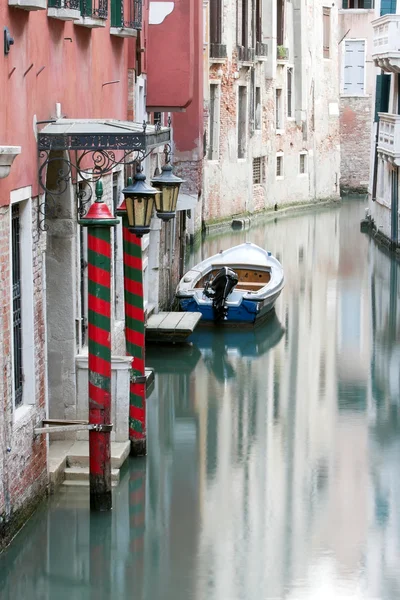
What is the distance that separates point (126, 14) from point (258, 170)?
28.0 m

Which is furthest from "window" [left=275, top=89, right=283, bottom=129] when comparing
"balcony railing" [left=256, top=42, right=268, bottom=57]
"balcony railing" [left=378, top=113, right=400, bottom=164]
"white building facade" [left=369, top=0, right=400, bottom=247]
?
"balcony railing" [left=378, top=113, right=400, bottom=164]

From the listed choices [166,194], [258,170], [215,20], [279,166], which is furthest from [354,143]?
[166,194]

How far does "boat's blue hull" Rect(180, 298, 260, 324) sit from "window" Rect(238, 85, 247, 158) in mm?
20322

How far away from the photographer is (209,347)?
1923 centimetres

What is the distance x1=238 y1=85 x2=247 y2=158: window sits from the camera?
4059 centimetres

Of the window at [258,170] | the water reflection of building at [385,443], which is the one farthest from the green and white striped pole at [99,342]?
the window at [258,170]

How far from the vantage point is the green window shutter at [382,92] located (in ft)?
113

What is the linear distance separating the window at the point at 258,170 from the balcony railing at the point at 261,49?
3.25 metres

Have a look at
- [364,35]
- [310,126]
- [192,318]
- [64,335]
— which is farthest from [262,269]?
[364,35]

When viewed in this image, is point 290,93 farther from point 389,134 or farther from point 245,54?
point 389,134

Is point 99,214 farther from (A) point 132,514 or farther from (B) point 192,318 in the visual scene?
(B) point 192,318

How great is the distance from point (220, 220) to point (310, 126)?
10878 mm

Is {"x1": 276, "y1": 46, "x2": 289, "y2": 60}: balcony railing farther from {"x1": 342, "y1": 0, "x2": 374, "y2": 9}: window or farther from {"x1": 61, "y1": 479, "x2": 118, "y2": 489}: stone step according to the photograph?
{"x1": 61, "y1": 479, "x2": 118, "y2": 489}: stone step

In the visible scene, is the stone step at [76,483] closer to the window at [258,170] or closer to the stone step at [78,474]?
the stone step at [78,474]
